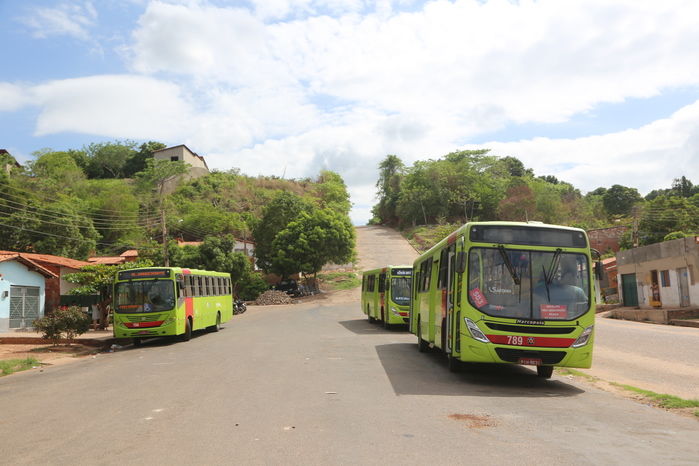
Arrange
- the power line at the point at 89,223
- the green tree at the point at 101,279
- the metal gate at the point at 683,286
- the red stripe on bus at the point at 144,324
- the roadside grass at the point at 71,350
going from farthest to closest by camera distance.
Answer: the power line at the point at 89,223
the metal gate at the point at 683,286
the green tree at the point at 101,279
the red stripe on bus at the point at 144,324
the roadside grass at the point at 71,350

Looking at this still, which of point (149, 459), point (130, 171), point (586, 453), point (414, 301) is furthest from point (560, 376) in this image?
point (130, 171)

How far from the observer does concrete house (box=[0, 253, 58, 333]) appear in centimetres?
2892

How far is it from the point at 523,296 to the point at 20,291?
28.0 metres

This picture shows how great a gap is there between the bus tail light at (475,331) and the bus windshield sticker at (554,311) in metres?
1.09

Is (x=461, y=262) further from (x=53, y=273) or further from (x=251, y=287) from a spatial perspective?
(x=251, y=287)

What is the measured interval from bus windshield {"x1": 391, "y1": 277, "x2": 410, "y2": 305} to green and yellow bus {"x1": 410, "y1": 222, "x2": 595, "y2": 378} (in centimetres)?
1326

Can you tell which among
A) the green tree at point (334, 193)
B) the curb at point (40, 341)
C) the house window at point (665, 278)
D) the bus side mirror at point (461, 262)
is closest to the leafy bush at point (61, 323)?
the curb at point (40, 341)

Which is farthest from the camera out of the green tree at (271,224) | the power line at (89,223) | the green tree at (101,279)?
the green tree at (271,224)

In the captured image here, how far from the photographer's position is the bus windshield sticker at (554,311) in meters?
10.5

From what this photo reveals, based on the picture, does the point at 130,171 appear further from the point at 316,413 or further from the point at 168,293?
the point at 316,413

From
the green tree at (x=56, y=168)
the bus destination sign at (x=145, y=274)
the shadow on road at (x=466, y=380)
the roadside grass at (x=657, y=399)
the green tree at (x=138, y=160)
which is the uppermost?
the green tree at (x=138, y=160)

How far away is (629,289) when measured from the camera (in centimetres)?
3803

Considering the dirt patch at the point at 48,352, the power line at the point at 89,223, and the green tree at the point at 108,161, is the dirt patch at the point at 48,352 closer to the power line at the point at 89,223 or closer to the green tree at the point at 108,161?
the power line at the point at 89,223

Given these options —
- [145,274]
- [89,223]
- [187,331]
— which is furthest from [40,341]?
[89,223]
